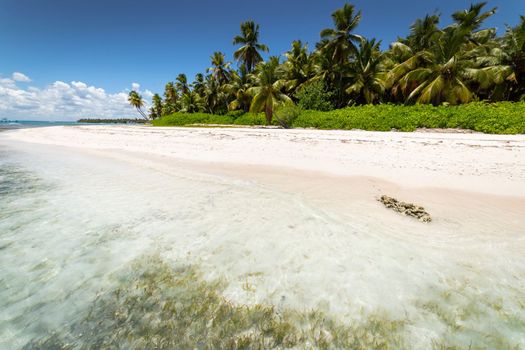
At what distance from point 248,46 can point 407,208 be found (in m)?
36.6

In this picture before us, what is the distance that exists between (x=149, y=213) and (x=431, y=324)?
3815 mm

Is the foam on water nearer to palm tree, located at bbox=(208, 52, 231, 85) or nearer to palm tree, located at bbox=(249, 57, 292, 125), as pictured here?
palm tree, located at bbox=(249, 57, 292, 125)

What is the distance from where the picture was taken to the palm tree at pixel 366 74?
909 inches

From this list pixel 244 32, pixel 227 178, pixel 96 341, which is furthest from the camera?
pixel 244 32

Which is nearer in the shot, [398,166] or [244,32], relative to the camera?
[398,166]

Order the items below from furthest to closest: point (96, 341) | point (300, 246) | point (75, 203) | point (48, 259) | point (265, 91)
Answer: point (265, 91) < point (75, 203) < point (300, 246) < point (48, 259) < point (96, 341)

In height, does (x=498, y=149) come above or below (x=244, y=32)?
below

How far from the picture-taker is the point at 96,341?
5.36 ft

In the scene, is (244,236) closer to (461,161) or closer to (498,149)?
(461,161)

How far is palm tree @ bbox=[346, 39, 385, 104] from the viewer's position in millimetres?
23094

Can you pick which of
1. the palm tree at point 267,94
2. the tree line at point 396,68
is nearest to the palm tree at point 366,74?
the tree line at point 396,68

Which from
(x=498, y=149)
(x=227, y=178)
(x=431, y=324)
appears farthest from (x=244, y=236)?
(x=498, y=149)

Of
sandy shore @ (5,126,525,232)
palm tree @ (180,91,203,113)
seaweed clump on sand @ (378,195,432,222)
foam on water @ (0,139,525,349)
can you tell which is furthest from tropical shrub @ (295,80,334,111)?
palm tree @ (180,91,203,113)

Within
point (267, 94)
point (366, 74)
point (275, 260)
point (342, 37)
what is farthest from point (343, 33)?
point (275, 260)
